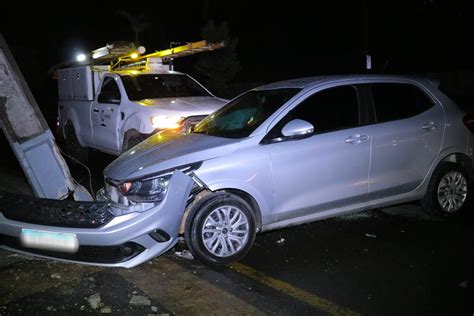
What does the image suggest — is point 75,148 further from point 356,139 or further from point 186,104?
point 356,139

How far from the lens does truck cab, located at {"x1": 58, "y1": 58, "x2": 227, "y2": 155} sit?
297 inches

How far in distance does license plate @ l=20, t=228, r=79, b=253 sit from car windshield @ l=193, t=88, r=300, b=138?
1682mm

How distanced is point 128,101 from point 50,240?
14.5ft

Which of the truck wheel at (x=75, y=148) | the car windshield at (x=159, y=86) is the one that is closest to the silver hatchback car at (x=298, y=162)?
the car windshield at (x=159, y=86)

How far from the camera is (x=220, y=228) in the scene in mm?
4316

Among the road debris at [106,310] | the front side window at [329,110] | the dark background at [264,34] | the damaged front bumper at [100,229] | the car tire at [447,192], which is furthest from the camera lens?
the dark background at [264,34]

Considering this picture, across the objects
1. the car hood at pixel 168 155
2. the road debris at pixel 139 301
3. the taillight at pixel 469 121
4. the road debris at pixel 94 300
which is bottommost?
the road debris at pixel 139 301

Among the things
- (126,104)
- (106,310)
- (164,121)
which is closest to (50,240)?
(106,310)

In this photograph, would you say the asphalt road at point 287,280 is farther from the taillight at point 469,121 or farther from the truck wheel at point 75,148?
the truck wheel at point 75,148

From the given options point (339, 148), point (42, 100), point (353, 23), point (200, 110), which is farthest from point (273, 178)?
point (353, 23)

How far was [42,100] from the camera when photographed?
1070 inches

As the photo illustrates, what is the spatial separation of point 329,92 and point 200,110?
10.2ft

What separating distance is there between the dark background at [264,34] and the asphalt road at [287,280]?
22.2 metres

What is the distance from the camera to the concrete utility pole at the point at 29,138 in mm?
4969
